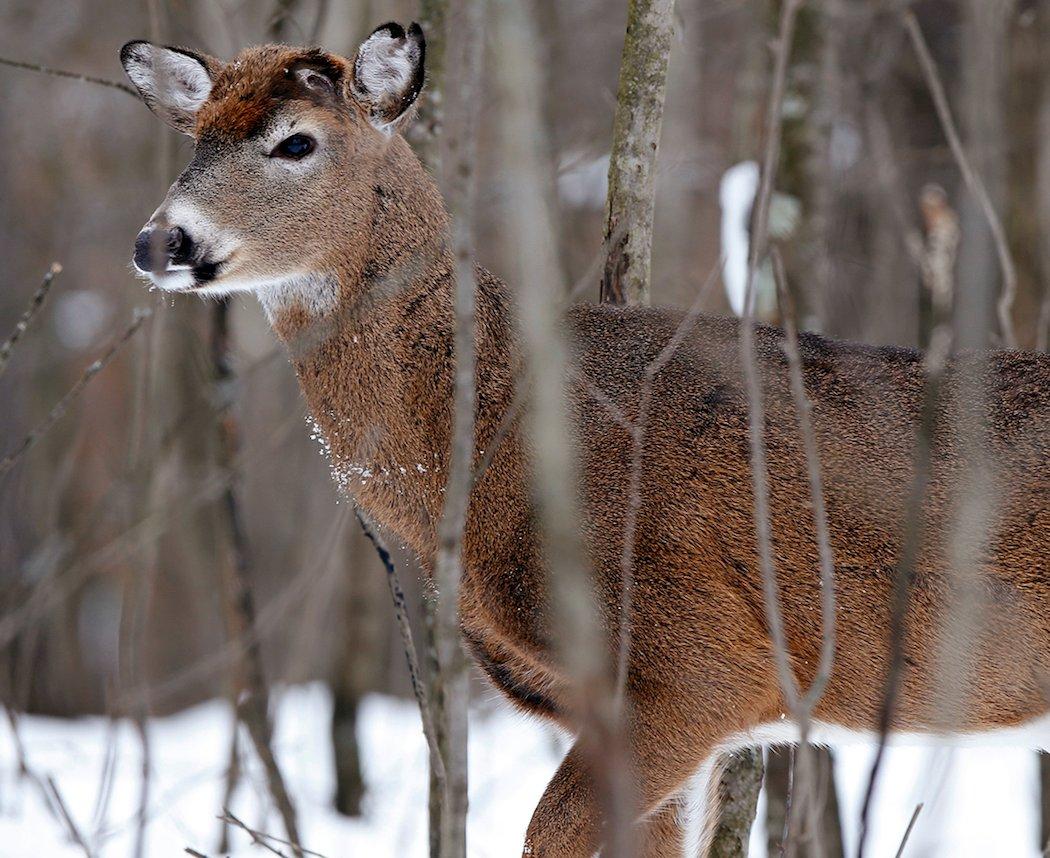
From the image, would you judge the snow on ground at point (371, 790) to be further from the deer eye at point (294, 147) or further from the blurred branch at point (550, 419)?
the blurred branch at point (550, 419)

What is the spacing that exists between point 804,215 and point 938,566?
8.73 feet

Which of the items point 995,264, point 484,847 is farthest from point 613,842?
point 995,264

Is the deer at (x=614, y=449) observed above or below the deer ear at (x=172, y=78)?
below

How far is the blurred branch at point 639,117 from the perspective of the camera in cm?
453

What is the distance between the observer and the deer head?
13.5 feet

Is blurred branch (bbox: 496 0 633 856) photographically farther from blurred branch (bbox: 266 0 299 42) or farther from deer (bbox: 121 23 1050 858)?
blurred branch (bbox: 266 0 299 42)

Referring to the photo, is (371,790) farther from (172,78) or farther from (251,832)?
(172,78)

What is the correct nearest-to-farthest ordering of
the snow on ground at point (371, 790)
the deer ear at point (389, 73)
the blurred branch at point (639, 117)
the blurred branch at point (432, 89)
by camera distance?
1. the deer ear at point (389, 73)
2. the blurred branch at point (639, 117)
3. the blurred branch at point (432, 89)
4. the snow on ground at point (371, 790)

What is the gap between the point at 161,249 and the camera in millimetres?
3910

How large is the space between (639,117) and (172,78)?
1.52m

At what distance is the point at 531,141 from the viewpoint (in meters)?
2.32

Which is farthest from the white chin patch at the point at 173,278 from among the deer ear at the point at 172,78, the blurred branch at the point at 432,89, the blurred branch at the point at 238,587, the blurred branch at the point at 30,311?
the blurred branch at the point at 238,587

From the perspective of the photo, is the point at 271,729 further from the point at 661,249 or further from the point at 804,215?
the point at 661,249

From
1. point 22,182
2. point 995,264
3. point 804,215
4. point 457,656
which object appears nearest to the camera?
point 457,656
